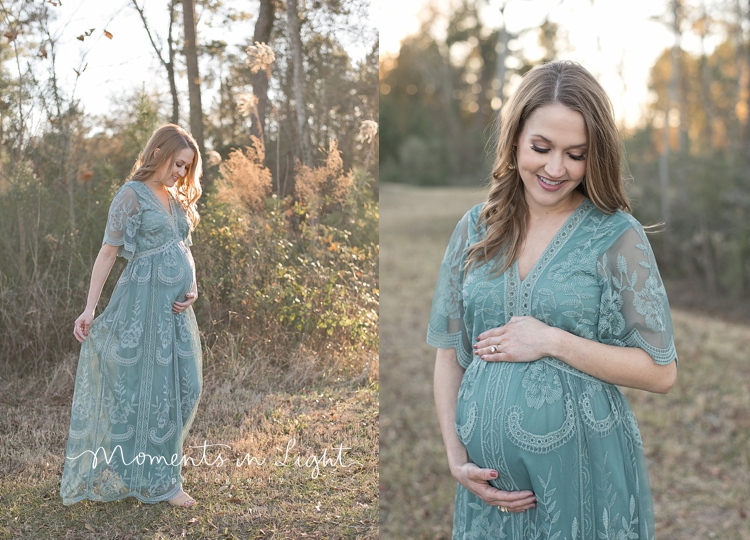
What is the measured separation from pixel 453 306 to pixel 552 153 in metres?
0.48

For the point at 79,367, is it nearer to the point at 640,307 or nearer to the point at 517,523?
the point at 517,523

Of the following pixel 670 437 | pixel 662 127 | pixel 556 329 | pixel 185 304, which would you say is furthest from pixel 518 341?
pixel 662 127

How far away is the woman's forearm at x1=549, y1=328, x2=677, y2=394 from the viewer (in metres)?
1.59

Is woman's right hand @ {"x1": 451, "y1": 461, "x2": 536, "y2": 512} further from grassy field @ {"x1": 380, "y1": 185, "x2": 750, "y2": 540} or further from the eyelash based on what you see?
grassy field @ {"x1": 380, "y1": 185, "x2": 750, "y2": 540}

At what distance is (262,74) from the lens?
2176 millimetres

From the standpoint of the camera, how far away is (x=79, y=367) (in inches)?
74.0

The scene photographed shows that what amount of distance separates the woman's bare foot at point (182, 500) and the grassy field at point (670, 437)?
4.64ft

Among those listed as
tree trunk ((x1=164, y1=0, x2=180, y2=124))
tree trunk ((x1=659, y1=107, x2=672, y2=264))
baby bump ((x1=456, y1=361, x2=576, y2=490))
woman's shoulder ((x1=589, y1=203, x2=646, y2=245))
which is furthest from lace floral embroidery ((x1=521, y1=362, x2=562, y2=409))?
tree trunk ((x1=659, y1=107, x2=672, y2=264))

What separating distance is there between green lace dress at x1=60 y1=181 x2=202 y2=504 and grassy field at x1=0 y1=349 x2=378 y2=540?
0.04 m

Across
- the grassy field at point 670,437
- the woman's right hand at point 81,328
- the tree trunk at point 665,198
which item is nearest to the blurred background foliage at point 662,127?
the tree trunk at point 665,198

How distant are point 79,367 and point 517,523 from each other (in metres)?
1.21

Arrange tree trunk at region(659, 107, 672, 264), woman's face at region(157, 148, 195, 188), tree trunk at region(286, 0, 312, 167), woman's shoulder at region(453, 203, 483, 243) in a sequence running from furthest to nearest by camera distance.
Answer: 1. tree trunk at region(659, 107, 672, 264)
2. tree trunk at region(286, 0, 312, 167)
3. woman's face at region(157, 148, 195, 188)
4. woman's shoulder at region(453, 203, 483, 243)

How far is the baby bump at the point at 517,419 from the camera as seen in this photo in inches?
65.8

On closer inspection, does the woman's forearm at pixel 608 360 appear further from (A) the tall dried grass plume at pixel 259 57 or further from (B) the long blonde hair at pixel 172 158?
(A) the tall dried grass plume at pixel 259 57
